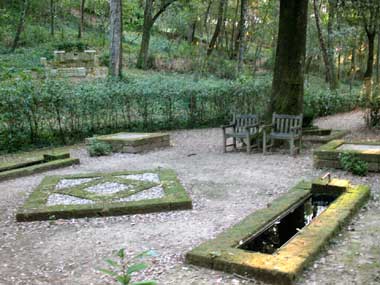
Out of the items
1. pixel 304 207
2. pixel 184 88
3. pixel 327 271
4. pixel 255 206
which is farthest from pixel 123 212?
pixel 184 88

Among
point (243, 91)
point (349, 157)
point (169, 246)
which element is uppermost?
point (243, 91)

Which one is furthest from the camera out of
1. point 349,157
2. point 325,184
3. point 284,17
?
point 284,17

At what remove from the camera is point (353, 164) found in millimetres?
7379

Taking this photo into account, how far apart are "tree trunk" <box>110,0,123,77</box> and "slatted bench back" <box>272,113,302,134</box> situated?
7664 mm

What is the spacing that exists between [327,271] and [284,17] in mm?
7532

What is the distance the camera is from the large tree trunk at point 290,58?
9.90 metres

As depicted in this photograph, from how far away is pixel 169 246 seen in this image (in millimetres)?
4500

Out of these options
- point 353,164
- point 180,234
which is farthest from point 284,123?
point 180,234

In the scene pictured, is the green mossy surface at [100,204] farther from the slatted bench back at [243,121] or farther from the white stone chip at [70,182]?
the slatted bench back at [243,121]

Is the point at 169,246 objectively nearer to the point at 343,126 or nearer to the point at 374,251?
the point at 374,251

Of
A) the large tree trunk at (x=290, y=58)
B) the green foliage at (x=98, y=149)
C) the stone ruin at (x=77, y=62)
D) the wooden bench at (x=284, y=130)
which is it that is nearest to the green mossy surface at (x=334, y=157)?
the wooden bench at (x=284, y=130)

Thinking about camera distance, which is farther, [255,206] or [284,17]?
[284,17]

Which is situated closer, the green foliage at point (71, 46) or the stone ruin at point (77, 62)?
the stone ruin at point (77, 62)

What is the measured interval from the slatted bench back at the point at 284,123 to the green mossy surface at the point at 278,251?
4.31 meters
